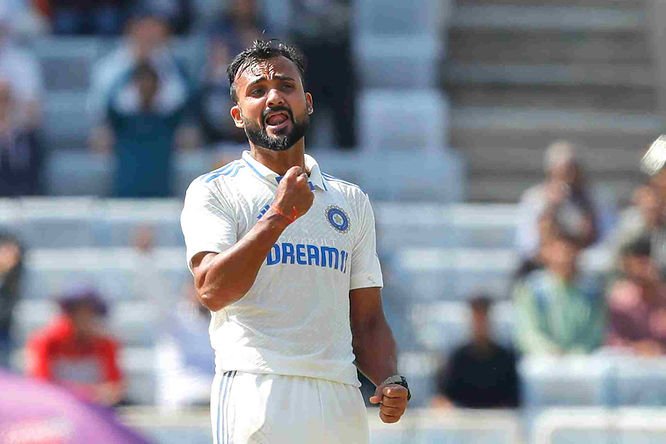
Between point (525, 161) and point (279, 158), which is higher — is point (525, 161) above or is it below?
above

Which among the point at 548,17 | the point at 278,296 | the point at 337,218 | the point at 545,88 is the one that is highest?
the point at 548,17

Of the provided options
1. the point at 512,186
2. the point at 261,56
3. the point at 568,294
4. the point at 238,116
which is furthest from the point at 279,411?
the point at 512,186

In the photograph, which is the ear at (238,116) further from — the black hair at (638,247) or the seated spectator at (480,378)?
the black hair at (638,247)

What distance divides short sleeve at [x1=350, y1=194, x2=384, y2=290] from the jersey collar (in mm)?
155

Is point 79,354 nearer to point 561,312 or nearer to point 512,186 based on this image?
point 561,312

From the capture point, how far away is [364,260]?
4832 mm

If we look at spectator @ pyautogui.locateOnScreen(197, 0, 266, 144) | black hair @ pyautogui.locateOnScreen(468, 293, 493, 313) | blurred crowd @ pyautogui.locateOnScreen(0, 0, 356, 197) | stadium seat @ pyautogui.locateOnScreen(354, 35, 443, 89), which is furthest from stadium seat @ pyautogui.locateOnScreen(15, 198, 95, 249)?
stadium seat @ pyautogui.locateOnScreen(354, 35, 443, 89)

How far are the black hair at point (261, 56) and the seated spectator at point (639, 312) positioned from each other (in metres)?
5.93

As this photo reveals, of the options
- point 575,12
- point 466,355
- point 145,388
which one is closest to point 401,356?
point 466,355

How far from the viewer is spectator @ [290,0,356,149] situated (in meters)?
12.3

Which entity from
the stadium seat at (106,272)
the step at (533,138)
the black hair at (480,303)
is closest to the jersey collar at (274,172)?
the black hair at (480,303)

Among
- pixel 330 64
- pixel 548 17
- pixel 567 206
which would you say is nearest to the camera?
pixel 567 206

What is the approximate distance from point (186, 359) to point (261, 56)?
5.40 m

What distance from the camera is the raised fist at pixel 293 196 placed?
435cm
